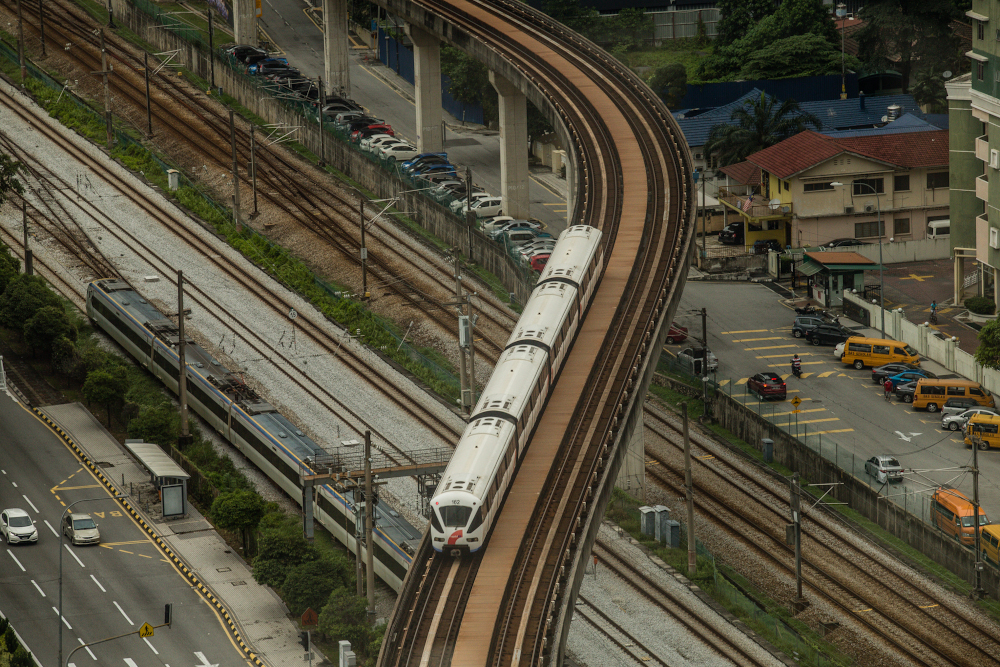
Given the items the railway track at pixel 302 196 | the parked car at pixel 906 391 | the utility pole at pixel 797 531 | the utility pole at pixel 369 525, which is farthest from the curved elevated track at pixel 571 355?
the parked car at pixel 906 391

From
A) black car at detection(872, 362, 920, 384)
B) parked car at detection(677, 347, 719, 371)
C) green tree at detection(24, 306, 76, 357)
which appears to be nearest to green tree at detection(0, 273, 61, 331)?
green tree at detection(24, 306, 76, 357)

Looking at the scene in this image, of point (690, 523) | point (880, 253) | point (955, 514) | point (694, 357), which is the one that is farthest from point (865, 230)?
point (690, 523)

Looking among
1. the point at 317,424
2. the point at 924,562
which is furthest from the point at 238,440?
the point at 924,562

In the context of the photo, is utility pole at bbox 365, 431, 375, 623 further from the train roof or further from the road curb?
the train roof

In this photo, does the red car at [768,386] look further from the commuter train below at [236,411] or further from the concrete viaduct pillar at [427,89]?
the concrete viaduct pillar at [427,89]

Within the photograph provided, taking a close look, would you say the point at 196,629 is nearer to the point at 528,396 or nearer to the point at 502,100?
the point at 528,396

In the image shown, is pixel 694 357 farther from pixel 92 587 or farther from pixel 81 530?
pixel 92 587
